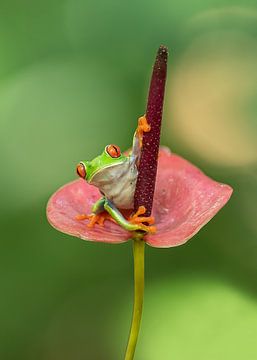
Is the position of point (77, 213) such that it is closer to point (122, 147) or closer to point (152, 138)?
point (152, 138)

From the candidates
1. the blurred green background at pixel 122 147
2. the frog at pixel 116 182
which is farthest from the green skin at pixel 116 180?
the blurred green background at pixel 122 147

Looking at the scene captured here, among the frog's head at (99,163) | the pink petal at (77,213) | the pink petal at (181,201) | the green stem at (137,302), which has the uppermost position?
the frog's head at (99,163)

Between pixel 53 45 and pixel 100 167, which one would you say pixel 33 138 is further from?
pixel 100 167

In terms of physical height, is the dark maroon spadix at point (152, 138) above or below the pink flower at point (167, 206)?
above

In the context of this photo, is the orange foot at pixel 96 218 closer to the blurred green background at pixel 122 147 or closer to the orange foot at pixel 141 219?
the orange foot at pixel 141 219

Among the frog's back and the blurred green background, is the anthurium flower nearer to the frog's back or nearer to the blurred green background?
the frog's back

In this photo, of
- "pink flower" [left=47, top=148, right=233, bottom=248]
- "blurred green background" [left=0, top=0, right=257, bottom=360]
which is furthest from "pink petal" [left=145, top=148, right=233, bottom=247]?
"blurred green background" [left=0, top=0, right=257, bottom=360]

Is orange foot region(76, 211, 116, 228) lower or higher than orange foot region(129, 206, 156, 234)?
lower
